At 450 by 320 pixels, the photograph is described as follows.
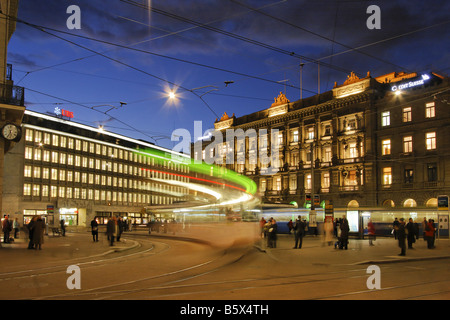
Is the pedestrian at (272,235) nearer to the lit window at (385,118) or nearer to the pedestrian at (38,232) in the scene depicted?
the pedestrian at (38,232)

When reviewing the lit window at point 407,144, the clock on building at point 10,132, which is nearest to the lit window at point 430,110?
the lit window at point 407,144

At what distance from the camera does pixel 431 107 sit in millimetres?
49562

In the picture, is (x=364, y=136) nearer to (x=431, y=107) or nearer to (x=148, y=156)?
(x=431, y=107)

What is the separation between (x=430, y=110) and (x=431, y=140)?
11.1 feet

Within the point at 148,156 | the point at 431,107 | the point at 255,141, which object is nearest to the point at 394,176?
the point at 431,107

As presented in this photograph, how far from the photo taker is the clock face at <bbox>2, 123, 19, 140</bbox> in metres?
21.7

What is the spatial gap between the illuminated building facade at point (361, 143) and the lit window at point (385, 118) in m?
0.12

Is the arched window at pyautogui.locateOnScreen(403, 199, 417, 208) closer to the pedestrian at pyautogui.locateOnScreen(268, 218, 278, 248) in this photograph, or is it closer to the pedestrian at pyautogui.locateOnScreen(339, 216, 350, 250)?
the pedestrian at pyautogui.locateOnScreen(339, 216, 350, 250)

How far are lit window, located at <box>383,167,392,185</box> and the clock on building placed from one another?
43886 millimetres

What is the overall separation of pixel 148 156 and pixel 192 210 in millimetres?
62221

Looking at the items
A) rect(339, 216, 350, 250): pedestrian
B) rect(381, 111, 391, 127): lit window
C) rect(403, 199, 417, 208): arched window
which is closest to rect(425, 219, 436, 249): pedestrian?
rect(339, 216, 350, 250): pedestrian

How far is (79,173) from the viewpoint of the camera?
80000 millimetres

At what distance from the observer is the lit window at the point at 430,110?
49.3 meters

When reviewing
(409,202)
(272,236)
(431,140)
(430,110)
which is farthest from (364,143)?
(272,236)
